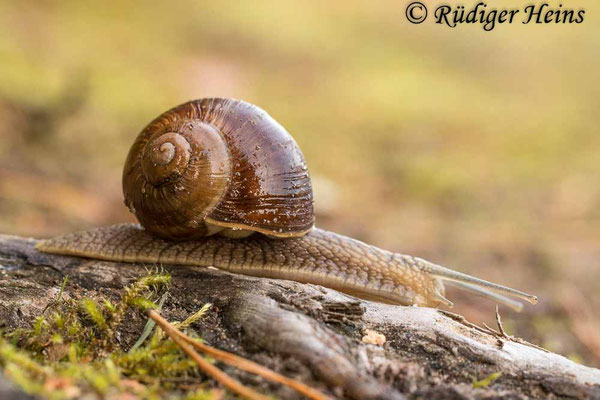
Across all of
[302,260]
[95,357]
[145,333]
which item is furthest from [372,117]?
[95,357]

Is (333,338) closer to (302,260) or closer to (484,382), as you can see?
(484,382)

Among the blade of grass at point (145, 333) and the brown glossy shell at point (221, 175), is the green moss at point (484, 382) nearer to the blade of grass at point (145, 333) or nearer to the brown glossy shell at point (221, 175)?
the blade of grass at point (145, 333)

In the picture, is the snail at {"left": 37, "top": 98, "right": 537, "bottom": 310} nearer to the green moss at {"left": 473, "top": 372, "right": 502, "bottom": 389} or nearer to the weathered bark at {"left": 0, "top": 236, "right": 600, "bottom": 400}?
the weathered bark at {"left": 0, "top": 236, "right": 600, "bottom": 400}

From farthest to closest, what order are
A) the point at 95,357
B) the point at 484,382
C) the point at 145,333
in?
the point at 145,333, the point at 95,357, the point at 484,382

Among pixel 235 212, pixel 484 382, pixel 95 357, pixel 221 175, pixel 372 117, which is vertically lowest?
pixel 95 357

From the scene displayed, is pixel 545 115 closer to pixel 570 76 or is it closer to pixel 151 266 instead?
pixel 570 76

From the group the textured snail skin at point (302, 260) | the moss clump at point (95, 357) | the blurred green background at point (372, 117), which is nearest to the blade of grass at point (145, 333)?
the moss clump at point (95, 357)
